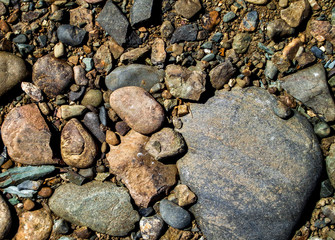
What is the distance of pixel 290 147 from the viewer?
2637mm

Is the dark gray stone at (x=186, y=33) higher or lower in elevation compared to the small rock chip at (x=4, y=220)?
higher

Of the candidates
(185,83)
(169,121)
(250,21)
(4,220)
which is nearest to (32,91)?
(4,220)

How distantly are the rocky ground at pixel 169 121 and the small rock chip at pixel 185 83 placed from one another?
1 cm

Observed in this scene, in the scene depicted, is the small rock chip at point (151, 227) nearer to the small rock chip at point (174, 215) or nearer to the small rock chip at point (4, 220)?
the small rock chip at point (174, 215)

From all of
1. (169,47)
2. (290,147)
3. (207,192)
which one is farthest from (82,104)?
(290,147)

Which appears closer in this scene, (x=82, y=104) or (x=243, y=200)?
(x=243, y=200)

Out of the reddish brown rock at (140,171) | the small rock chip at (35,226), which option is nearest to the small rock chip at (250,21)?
the reddish brown rock at (140,171)

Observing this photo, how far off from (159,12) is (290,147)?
1624mm

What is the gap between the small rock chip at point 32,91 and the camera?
2.77 meters

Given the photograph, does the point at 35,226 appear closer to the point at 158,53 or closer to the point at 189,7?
the point at 158,53

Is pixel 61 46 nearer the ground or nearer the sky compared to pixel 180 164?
nearer the sky

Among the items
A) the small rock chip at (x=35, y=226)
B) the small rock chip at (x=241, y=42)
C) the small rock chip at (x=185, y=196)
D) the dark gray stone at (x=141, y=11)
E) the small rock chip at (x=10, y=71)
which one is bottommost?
the small rock chip at (x=35, y=226)

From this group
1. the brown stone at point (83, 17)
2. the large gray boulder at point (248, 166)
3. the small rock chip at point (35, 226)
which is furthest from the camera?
the brown stone at point (83, 17)

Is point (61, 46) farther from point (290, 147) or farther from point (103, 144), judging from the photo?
point (290, 147)
